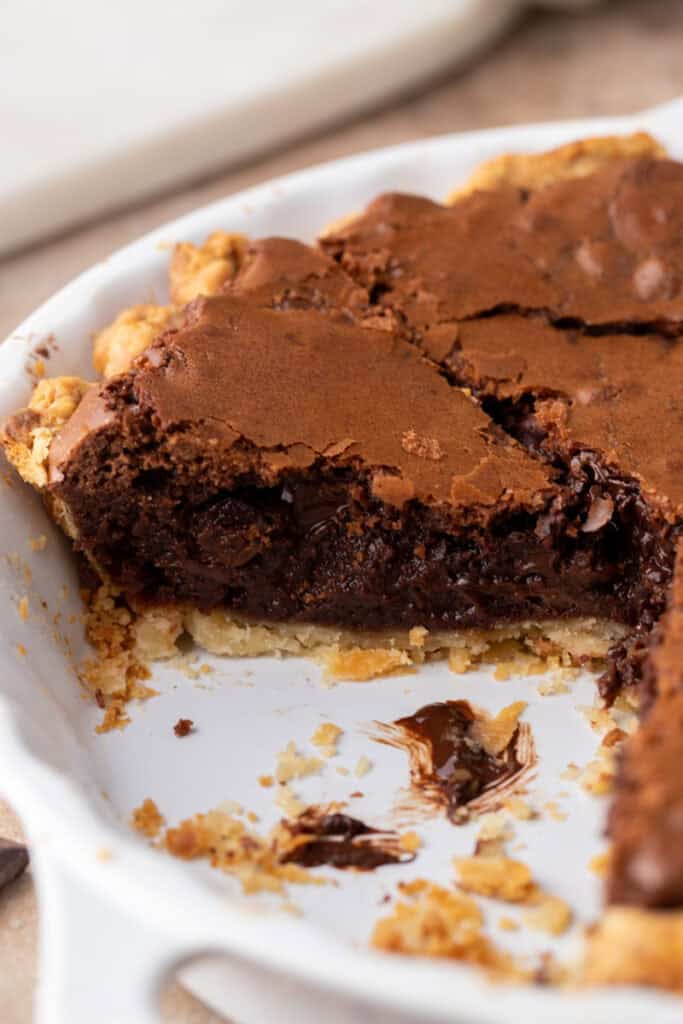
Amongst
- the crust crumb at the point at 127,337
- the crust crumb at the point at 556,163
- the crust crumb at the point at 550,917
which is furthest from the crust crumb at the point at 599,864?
the crust crumb at the point at 556,163

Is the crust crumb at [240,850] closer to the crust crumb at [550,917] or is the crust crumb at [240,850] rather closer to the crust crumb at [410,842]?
the crust crumb at [410,842]

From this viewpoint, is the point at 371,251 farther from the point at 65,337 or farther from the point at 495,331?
the point at 65,337

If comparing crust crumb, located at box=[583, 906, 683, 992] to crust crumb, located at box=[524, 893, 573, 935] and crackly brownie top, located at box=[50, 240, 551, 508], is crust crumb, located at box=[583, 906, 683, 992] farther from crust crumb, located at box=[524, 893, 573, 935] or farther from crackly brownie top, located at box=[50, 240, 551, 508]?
crackly brownie top, located at box=[50, 240, 551, 508]

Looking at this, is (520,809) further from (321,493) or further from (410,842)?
(321,493)

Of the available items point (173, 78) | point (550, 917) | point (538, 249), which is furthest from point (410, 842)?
point (173, 78)

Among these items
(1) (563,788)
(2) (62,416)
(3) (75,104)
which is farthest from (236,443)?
(3) (75,104)

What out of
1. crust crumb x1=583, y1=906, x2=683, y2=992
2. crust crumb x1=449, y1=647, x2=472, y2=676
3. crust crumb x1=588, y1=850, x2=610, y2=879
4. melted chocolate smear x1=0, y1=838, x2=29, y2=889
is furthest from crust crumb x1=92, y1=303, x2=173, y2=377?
crust crumb x1=583, y1=906, x2=683, y2=992
